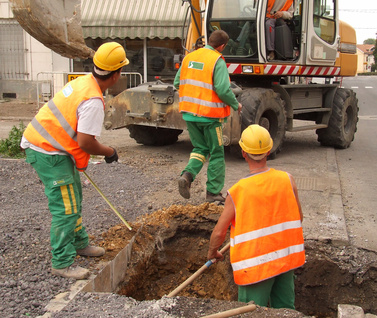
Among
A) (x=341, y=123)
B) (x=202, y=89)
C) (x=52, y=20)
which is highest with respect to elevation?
(x=52, y=20)

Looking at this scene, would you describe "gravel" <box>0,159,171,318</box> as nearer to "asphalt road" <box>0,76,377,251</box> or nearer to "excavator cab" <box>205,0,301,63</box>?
"asphalt road" <box>0,76,377,251</box>

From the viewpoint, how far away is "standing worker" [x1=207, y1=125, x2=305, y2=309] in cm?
281

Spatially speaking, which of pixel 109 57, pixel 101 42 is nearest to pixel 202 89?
pixel 109 57

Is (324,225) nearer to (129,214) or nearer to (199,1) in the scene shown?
(129,214)

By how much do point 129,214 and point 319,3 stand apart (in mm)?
6061

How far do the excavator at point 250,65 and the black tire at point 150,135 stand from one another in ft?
0.06

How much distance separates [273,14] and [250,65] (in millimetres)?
948

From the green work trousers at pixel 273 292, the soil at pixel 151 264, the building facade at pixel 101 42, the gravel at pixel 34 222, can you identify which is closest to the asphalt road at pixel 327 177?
the soil at pixel 151 264

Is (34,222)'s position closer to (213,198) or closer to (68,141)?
(68,141)

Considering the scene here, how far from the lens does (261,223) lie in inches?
111

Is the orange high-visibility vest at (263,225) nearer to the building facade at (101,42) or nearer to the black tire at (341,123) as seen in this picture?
the black tire at (341,123)

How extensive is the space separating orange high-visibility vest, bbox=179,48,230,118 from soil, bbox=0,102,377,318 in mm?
1059

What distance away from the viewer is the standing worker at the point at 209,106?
17.4ft

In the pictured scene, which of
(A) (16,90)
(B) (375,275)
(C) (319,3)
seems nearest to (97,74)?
(B) (375,275)
